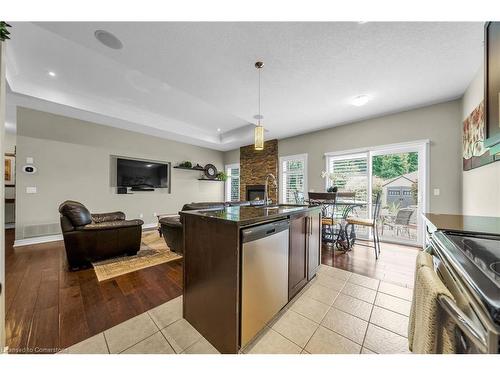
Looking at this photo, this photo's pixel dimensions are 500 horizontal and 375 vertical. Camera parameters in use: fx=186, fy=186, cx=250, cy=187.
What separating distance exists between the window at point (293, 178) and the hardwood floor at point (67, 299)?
12.6ft

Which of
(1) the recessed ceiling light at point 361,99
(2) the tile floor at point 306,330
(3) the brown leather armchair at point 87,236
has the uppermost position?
(1) the recessed ceiling light at point 361,99

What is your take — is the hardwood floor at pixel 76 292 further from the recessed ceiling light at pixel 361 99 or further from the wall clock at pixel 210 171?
the wall clock at pixel 210 171

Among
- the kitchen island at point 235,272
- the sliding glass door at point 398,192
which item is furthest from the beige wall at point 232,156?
the kitchen island at point 235,272

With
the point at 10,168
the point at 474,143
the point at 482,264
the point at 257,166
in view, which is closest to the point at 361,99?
the point at 474,143

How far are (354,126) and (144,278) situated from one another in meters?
5.06

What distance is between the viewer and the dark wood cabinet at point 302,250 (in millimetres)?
1776

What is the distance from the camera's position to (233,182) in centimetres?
770

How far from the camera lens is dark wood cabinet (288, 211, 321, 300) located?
5.83 feet

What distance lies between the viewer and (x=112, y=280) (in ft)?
7.50

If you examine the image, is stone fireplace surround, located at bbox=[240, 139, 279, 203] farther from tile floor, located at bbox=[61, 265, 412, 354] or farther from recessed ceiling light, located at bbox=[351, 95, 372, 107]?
tile floor, located at bbox=[61, 265, 412, 354]

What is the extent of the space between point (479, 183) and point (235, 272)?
346cm

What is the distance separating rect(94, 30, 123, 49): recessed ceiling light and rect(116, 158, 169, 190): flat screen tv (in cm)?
342
